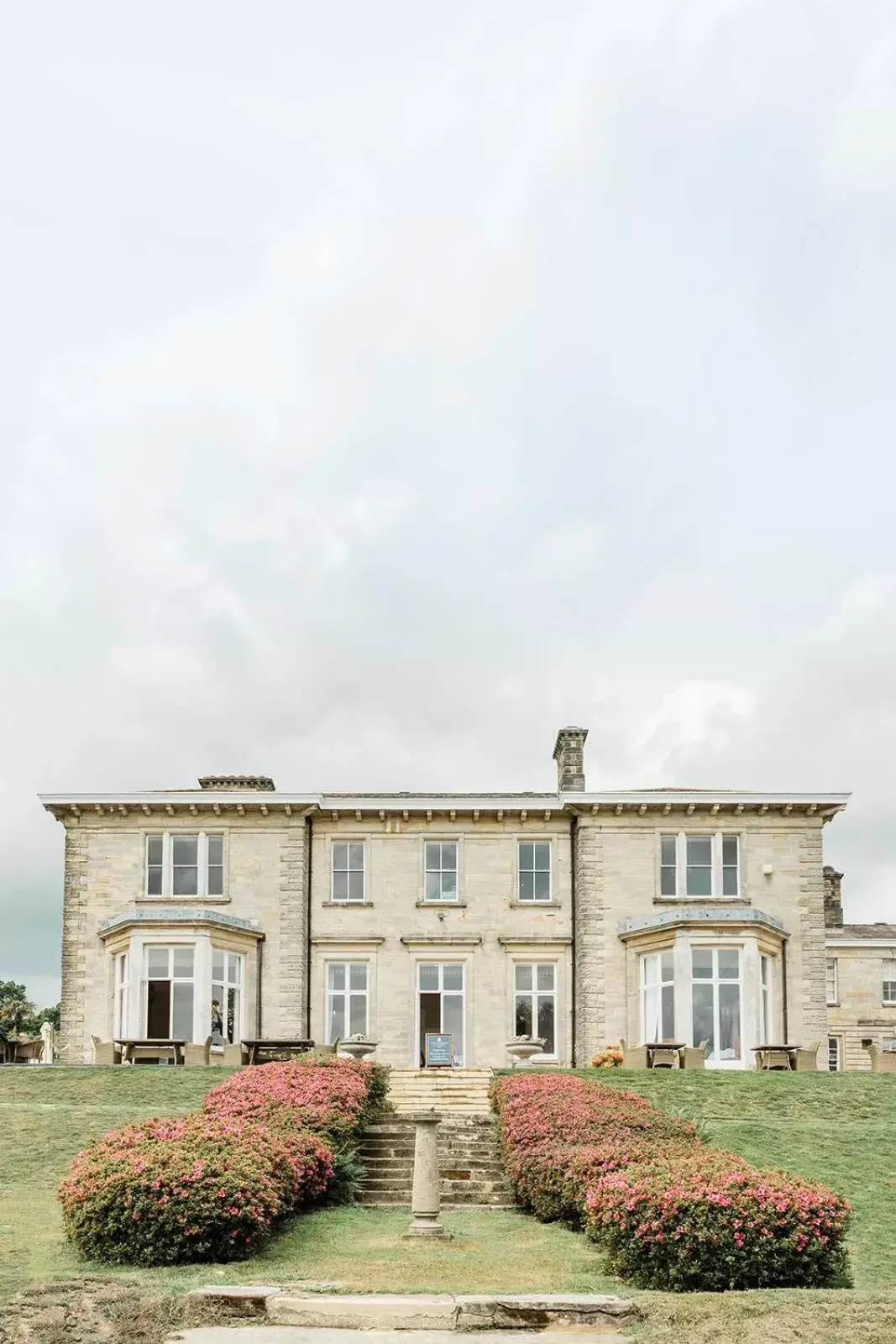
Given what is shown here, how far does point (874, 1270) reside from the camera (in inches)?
579

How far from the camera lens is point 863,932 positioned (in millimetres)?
54719

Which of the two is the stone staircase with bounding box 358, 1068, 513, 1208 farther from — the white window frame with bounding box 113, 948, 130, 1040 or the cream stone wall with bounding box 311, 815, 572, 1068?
the white window frame with bounding box 113, 948, 130, 1040

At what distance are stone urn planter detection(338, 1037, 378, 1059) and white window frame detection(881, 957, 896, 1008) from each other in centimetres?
2863

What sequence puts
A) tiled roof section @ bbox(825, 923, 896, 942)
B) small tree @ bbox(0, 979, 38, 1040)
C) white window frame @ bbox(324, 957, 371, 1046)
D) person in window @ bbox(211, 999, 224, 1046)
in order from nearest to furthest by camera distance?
1. person in window @ bbox(211, 999, 224, 1046)
2. white window frame @ bbox(324, 957, 371, 1046)
3. tiled roof section @ bbox(825, 923, 896, 942)
4. small tree @ bbox(0, 979, 38, 1040)

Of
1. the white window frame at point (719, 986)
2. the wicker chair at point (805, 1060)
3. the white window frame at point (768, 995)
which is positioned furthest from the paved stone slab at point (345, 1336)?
the white window frame at point (768, 995)

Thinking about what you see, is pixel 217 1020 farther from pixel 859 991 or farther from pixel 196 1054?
pixel 859 991

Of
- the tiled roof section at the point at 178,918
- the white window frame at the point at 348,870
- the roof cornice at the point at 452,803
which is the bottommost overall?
the tiled roof section at the point at 178,918

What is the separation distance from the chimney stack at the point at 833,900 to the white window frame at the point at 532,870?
2132 cm

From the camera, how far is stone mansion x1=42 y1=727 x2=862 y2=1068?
117 feet

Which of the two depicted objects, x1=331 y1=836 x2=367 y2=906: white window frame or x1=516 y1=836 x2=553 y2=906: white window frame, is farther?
x1=331 y1=836 x2=367 y2=906: white window frame

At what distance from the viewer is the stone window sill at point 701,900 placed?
36062 millimetres

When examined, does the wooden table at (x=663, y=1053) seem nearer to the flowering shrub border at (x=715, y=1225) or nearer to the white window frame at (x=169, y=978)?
the white window frame at (x=169, y=978)

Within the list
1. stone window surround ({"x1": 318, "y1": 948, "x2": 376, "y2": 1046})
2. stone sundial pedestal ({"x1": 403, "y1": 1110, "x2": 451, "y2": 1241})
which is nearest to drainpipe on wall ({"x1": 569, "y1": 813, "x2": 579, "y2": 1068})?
stone window surround ({"x1": 318, "y1": 948, "x2": 376, "y2": 1046})

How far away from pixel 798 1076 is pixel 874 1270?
→ 573 inches
